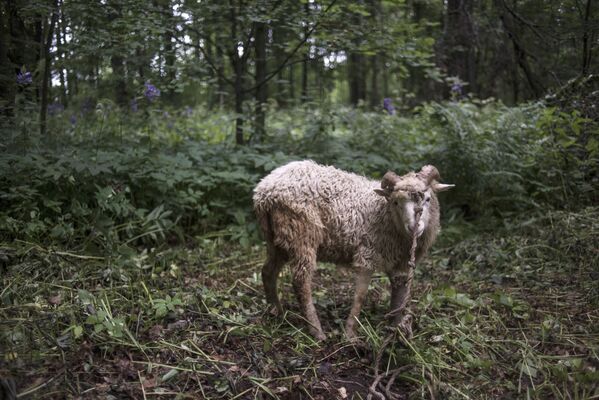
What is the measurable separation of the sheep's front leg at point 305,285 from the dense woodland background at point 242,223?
145 millimetres

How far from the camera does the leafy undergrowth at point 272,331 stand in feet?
10.4

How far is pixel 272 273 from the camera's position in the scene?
4426 millimetres

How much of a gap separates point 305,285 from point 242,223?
2447 millimetres

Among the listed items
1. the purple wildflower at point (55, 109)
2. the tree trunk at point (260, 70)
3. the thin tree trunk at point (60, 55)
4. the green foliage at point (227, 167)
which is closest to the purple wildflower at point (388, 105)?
the green foliage at point (227, 167)

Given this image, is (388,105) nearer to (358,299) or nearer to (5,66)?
(358,299)

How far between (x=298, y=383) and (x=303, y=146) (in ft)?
15.2

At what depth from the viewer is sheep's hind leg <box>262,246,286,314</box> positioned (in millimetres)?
4367

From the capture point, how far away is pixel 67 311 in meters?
3.69

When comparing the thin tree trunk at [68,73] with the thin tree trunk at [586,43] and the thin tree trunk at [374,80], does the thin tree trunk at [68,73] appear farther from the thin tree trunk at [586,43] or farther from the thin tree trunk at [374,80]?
the thin tree trunk at [374,80]

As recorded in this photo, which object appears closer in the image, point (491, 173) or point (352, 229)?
point (352, 229)

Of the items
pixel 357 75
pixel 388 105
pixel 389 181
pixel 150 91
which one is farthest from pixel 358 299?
pixel 357 75

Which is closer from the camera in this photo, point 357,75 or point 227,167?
point 227,167

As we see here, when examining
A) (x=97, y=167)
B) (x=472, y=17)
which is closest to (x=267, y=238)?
(x=97, y=167)

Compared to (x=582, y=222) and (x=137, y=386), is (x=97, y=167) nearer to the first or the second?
(x=137, y=386)
